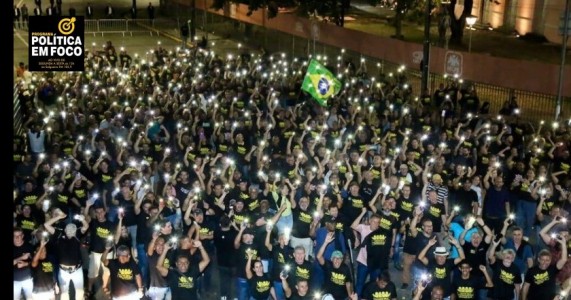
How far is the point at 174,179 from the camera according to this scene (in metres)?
12.0

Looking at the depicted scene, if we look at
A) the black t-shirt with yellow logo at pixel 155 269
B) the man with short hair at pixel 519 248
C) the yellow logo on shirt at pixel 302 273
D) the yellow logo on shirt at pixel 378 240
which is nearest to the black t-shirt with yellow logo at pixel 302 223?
the yellow logo on shirt at pixel 378 240

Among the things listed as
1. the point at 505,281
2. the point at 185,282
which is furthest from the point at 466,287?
the point at 185,282

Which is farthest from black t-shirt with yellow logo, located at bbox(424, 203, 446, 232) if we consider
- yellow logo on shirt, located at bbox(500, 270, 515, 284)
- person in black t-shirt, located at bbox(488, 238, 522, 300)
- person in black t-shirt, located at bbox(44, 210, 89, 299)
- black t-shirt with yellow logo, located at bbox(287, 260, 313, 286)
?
person in black t-shirt, located at bbox(44, 210, 89, 299)

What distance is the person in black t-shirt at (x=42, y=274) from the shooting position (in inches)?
367

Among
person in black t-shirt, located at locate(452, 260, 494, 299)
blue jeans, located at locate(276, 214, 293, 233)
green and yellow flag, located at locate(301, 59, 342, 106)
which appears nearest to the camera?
person in black t-shirt, located at locate(452, 260, 494, 299)

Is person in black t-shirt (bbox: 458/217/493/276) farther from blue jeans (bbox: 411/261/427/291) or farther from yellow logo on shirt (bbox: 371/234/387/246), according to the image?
yellow logo on shirt (bbox: 371/234/387/246)

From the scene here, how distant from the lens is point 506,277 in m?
8.92

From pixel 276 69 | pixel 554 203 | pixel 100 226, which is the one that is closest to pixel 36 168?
pixel 100 226

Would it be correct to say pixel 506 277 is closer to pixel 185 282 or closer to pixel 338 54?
pixel 185 282

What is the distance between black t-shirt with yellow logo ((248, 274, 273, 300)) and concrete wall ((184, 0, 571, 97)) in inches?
521

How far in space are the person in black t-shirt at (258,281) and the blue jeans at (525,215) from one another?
4.92 m

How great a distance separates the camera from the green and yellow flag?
17.4 metres
